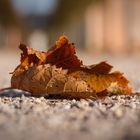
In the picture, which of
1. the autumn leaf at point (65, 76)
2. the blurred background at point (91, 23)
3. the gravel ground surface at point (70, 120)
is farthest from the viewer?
the blurred background at point (91, 23)

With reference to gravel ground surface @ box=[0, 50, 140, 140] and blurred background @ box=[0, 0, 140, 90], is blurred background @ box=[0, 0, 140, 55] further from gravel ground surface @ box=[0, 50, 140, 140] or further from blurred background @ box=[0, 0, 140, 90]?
gravel ground surface @ box=[0, 50, 140, 140]

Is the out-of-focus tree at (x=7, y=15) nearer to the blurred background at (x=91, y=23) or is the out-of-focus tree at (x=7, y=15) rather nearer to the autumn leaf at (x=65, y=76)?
the blurred background at (x=91, y=23)

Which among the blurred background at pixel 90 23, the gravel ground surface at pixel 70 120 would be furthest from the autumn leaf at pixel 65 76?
the blurred background at pixel 90 23

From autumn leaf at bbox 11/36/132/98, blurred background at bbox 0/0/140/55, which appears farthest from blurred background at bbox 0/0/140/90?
autumn leaf at bbox 11/36/132/98

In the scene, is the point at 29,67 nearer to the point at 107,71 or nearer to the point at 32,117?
the point at 107,71

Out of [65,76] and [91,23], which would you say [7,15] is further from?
[65,76]

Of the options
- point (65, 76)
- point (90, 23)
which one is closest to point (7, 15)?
point (90, 23)
